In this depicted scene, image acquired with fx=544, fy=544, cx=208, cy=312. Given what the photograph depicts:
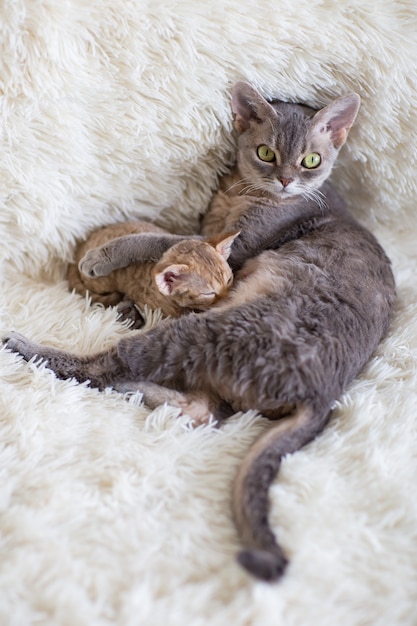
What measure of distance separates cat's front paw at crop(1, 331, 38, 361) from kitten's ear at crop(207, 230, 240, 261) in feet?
1.56

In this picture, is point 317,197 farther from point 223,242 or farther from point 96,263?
point 96,263

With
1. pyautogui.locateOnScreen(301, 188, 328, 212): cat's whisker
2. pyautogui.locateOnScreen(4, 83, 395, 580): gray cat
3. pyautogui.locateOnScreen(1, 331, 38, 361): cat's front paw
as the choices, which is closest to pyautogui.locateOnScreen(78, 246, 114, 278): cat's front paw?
pyautogui.locateOnScreen(4, 83, 395, 580): gray cat

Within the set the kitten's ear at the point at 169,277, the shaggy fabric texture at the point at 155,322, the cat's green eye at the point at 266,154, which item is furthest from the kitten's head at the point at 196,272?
the cat's green eye at the point at 266,154

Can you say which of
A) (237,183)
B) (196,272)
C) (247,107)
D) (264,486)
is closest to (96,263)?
(196,272)

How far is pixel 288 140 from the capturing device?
1.35m

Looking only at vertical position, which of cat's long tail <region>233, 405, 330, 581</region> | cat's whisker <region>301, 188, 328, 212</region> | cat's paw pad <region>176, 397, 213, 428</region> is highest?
cat's whisker <region>301, 188, 328, 212</region>

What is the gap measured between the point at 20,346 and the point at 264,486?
23.7 inches

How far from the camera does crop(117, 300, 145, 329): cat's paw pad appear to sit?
1344 mm

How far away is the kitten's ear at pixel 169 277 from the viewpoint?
1.23 metres

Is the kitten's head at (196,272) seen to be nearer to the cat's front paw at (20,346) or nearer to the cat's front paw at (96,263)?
the cat's front paw at (96,263)

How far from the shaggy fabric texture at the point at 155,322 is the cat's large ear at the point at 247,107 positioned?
27 mm

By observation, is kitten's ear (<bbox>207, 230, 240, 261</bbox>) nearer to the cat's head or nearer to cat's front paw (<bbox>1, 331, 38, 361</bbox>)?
the cat's head

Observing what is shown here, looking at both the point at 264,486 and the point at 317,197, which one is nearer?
the point at 264,486

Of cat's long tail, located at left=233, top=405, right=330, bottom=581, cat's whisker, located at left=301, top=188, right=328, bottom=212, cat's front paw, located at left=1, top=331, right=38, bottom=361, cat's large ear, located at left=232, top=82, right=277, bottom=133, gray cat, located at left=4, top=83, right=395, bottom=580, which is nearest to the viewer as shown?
cat's long tail, located at left=233, top=405, right=330, bottom=581
